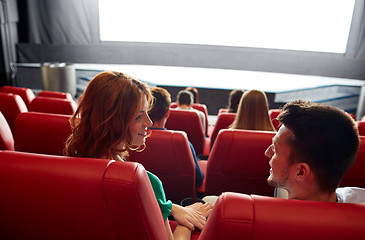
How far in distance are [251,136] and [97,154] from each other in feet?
2.49

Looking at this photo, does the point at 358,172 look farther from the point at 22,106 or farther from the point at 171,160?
the point at 22,106

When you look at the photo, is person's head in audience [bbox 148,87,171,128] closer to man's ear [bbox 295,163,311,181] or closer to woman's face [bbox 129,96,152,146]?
woman's face [bbox 129,96,152,146]

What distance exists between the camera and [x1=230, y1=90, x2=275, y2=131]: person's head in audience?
7.00ft

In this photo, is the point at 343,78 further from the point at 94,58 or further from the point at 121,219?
the point at 121,219

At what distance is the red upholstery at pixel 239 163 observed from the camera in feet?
4.64

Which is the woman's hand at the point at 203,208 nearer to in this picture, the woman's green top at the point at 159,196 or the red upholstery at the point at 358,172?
the woman's green top at the point at 159,196

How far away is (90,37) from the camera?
7.04m

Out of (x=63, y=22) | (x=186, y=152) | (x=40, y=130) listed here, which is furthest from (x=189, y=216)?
(x=63, y=22)

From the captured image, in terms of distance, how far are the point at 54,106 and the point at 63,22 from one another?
17.1 ft

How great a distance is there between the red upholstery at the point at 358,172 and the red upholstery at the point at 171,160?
0.78 m

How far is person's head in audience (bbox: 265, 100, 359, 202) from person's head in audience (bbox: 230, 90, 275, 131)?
1311 mm

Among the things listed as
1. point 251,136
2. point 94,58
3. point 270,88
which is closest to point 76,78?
point 94,58

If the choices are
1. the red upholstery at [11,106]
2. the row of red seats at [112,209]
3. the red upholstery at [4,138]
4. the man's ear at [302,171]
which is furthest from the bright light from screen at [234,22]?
the row of red seats at [112,209]

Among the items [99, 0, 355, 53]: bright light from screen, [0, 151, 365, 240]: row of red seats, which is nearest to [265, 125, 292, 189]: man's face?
[0, 151, 365, 240]: row of red seats
